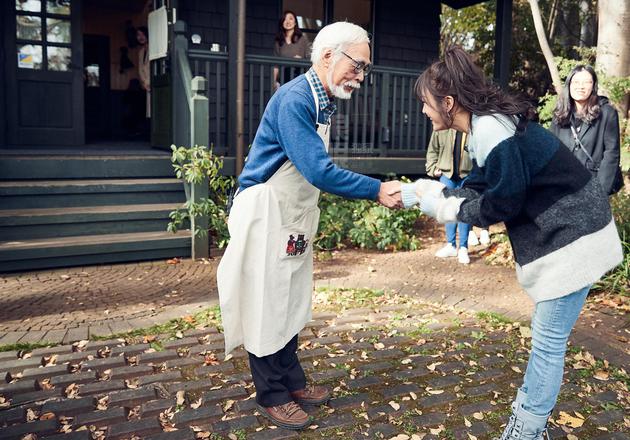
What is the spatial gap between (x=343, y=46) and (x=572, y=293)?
1.44m

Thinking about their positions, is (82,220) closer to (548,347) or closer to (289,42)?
(289,42)

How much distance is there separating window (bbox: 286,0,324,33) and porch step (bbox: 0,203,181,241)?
5.04 meters

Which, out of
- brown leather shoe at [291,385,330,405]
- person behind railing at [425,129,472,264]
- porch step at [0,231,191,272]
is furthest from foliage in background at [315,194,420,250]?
brown leather shoe at [291,385,330,405]

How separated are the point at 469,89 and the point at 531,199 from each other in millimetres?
496

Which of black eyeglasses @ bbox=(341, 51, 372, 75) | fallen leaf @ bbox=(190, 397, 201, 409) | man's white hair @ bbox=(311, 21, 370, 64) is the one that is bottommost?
fallen leaf @ bbox=(190, 397, 201, 409)

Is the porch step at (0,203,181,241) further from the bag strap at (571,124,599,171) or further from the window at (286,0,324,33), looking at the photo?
the window at (286,0,324,33)

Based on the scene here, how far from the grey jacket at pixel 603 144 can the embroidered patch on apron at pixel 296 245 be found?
126 inches

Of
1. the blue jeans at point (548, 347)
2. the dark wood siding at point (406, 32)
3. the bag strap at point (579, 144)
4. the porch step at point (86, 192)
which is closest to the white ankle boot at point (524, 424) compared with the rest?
the blue jeans at point (548, 347)

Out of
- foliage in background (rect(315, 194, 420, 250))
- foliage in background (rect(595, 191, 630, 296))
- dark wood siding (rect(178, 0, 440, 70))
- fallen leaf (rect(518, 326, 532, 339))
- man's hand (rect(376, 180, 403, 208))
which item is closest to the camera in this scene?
man's hand (rect(376, 180, 403, 208))

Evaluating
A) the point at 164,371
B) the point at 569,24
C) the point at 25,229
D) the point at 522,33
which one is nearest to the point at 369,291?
the point at 164,371

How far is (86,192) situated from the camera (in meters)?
6.70

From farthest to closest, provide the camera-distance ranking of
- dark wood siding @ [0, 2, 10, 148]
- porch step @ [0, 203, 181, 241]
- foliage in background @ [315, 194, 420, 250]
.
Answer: dark wood siding @ [0, 2, 10, 148] < foliage in background @ [315, 194, 420, 250] < porch step @ [0, 203, 181, 241]

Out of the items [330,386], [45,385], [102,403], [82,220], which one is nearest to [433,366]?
[330,386]

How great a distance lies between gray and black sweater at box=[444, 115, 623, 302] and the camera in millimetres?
2320
